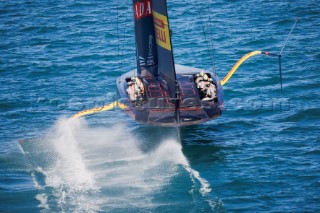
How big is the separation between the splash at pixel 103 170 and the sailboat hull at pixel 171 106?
207cm

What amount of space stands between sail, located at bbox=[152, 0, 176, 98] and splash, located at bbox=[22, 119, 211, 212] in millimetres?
3252

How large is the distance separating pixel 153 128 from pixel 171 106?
480cm

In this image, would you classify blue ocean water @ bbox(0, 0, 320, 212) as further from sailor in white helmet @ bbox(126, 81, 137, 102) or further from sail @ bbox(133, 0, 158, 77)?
sail @ bbox(133, 0, 158, 77)

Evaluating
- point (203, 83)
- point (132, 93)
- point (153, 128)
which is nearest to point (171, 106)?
point (132, 93)

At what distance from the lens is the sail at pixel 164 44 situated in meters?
31.3

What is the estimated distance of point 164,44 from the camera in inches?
1268

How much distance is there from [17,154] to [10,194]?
4452mm

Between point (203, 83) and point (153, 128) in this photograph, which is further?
point (153, 128)

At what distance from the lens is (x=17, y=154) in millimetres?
33188

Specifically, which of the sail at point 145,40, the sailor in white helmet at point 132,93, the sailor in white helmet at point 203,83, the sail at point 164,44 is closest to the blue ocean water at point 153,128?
the sailor in white helmet at point 132,93

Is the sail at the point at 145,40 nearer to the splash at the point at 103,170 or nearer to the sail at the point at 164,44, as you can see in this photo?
the sail at the point at 164,44

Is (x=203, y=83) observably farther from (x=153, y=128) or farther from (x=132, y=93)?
(x=153, y=128)

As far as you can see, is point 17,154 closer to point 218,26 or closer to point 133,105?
point 133,105

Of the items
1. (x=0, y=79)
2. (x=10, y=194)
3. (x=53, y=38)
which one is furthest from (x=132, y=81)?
(x=53, y=38)
